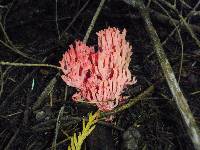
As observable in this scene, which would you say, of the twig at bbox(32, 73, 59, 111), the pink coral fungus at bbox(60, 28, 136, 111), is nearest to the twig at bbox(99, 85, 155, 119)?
the pink coral fungus at bbox(60, 28, 136, 111)

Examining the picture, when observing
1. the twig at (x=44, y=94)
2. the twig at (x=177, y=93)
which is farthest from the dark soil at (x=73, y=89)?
the twig at (x=177, y=93)

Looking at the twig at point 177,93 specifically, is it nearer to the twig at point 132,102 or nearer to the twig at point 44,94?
the twig at point 132,102

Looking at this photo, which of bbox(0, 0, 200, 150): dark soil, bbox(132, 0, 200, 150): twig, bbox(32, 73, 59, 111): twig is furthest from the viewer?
bbox(32, 73, 59, 111): twig

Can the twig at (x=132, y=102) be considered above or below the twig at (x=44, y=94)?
below

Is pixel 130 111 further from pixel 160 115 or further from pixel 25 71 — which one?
pixel 25 71

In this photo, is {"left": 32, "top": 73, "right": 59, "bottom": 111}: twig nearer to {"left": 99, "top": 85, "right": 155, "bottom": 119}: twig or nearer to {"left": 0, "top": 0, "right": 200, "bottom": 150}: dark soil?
{"left": 0, "top": 0, "right": 200, "bottom": 150}: dark soil

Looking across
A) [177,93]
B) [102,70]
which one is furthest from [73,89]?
[177,93]

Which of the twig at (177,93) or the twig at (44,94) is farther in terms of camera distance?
the twig at (44,94)
